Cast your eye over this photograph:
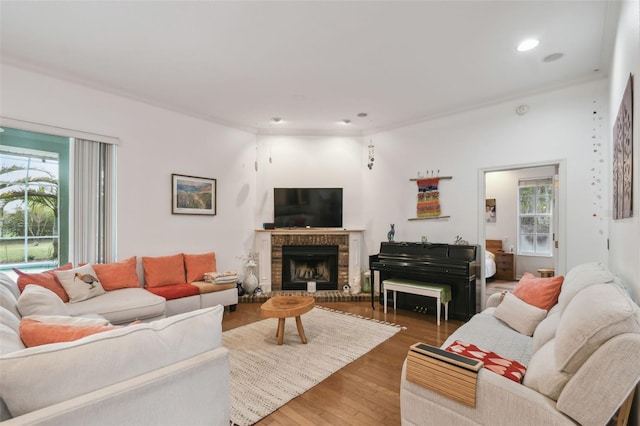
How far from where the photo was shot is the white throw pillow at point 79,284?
3.14 m

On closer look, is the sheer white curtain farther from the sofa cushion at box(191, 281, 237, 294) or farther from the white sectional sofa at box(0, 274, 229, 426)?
the white sectional sofa at box(0, 274, 229, 426)

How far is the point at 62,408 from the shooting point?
0.96m

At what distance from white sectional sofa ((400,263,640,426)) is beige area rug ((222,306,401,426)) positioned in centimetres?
107

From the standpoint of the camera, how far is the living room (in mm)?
3314

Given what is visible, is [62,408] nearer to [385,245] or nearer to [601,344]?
[601,344]

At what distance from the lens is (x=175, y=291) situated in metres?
3.86

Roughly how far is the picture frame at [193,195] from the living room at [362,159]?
4.0 inches

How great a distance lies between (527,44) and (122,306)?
481 cm

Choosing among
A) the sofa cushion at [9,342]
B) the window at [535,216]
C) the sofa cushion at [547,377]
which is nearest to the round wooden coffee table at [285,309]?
the sofa cushion at [9,342]

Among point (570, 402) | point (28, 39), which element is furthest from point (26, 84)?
point (570, 402)

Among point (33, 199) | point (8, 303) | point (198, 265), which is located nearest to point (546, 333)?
point (8, 303)

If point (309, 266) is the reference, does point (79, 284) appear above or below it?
above

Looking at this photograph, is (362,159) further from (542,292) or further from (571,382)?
(571,382)

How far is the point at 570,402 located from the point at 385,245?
3539mm
